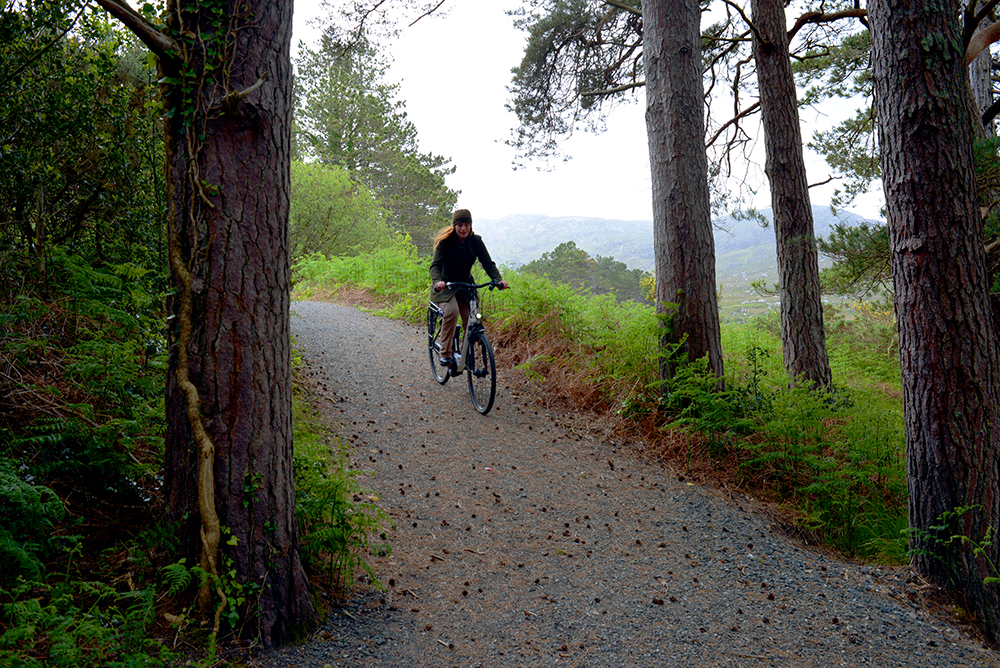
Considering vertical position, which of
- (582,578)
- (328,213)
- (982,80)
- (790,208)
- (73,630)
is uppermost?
(328,213)

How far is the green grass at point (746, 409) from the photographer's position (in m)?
5.32

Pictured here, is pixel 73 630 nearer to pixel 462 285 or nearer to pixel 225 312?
pixel 225 312

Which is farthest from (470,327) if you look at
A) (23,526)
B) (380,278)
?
(380,278)

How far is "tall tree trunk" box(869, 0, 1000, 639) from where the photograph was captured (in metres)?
4.08

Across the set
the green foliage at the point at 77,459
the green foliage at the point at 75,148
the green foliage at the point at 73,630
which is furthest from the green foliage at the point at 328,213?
the green foliage at the point at 73,630

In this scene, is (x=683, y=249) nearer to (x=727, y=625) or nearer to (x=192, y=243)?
(x=727, y=625)

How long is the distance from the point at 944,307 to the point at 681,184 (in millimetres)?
3283

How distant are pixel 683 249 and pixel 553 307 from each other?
298cm

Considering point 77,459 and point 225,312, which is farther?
point 77,459

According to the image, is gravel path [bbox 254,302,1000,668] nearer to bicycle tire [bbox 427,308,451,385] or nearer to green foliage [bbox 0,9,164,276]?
bicycle tire [bbox 427,308,451,385]

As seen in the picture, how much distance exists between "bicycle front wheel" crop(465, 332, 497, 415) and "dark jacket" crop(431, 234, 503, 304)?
0.68m

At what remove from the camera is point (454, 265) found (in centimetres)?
742

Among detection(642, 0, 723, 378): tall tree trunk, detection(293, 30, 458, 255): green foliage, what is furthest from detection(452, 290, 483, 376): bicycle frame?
detection(293, 30, 458, 255): green foliage

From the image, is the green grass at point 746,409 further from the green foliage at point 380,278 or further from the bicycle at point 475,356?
the green foliage at point 380,278
